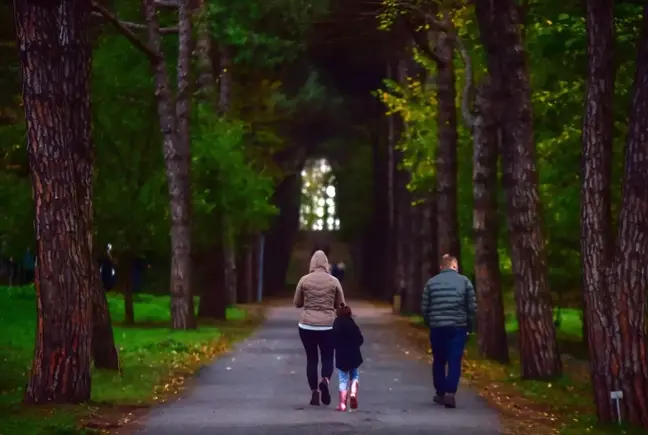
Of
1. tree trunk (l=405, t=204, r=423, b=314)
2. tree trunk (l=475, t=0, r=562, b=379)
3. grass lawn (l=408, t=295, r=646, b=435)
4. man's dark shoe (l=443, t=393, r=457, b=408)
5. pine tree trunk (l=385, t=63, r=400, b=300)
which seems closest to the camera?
grass lawn (l=408, t=295, r=646, b=435)

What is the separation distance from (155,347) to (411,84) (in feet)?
50.5

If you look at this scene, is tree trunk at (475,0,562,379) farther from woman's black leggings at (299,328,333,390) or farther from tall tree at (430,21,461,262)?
tall tree at (430,21,461,262)

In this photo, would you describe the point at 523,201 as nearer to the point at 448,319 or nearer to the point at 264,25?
the point at 448,319

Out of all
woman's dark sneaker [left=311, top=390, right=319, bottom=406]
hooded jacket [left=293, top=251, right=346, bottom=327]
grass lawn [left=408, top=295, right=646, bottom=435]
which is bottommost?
grass lawn [left=408, top=295, right=646, bottom=435]

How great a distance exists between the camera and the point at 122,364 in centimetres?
2256

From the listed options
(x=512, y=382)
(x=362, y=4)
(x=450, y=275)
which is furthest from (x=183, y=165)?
(x=450, y=275)

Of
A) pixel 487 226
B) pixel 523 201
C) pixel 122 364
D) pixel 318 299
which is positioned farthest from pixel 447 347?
pixel 487 226

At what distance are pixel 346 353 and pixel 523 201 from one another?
515 cm

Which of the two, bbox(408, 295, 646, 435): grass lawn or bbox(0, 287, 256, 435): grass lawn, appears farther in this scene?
bbox(0, 287, 256, 435): grass lawn

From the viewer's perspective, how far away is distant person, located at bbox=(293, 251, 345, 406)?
16.7 m

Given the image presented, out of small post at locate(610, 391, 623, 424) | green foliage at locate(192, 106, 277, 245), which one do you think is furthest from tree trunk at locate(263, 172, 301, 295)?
small post at locate(610, 391, 623, 424)

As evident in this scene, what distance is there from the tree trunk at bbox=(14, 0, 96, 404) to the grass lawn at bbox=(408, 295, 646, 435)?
15.9ft

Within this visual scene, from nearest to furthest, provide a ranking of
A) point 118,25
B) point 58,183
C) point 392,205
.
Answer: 1. point 58,183
2. point 118,25
3. point 392,205

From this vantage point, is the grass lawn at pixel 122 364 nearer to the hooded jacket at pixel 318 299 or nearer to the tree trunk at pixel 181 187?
the tree trunk at pixel 181 187
